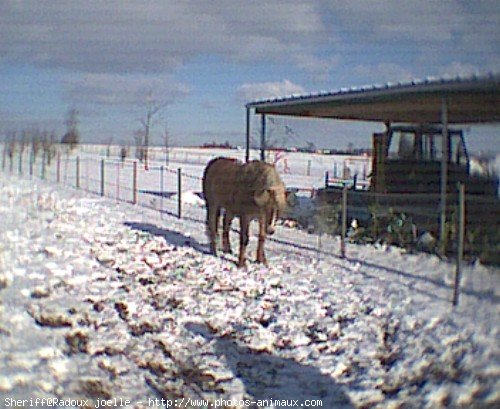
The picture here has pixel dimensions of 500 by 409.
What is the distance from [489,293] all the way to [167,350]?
7.82ft

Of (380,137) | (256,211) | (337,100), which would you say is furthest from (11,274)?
(380,137)

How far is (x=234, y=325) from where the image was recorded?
403 cm

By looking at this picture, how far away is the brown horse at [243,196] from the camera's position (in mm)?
5664

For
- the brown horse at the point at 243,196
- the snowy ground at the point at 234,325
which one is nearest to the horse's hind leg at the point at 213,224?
the brown horse at the point at 243,196

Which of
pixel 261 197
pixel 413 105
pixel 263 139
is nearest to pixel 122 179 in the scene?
pixel 263 139

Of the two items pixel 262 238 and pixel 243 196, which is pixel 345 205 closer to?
pixel 262 238

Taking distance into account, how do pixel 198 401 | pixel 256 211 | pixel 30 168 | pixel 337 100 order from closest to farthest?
pixel 198 401 → pixel 256 211 → pixel 337 100 → pixel 30 168

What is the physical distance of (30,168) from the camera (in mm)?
10703

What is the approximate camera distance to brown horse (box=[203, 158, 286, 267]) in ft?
18.6

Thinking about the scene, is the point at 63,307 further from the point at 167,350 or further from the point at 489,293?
the point at 489,293

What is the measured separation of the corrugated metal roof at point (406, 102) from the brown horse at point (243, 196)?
Answer: 67.7 inches

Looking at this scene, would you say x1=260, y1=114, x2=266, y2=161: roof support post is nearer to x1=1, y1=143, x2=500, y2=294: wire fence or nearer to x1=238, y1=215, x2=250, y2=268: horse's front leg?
x1=1, y1=143, x2=500, y2=294: wire fence

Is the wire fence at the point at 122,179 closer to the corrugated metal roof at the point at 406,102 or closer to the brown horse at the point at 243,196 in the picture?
the corrugated metal roof at the point at 406,102

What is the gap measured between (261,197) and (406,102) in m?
2.75
